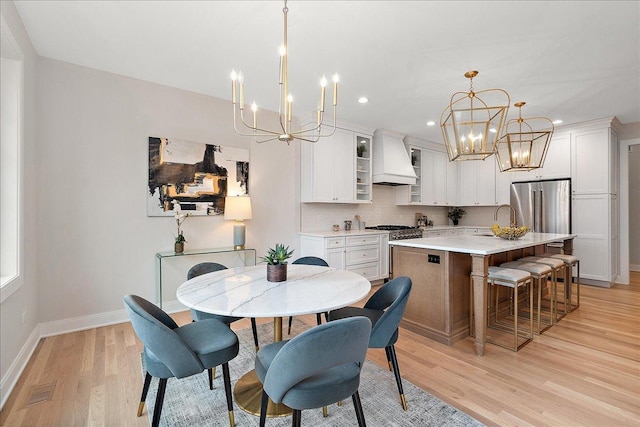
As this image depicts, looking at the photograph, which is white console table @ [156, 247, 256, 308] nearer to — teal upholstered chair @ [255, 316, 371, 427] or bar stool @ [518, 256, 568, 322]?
teal upholstered chair @ [255, 316, 371, 427]

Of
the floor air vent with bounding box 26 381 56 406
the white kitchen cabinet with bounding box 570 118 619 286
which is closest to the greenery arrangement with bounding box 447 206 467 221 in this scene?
the white kitchen cabinet with bounding box 570 118 619 286

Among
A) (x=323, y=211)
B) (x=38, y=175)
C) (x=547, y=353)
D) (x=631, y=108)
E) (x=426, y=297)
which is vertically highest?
(x=631, y=108)

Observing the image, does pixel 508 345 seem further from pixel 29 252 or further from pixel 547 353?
pixel 29 252

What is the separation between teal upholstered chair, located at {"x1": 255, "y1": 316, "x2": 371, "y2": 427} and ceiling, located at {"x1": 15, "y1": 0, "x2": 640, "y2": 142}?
2149 millimetres

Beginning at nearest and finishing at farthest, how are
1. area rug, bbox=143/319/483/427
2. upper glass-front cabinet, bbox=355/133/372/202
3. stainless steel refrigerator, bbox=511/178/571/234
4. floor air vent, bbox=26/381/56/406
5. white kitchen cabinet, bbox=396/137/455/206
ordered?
area rug, bbox=143/319/483/427
floor air vent, bbox=26/381/56/406
stainless steel refrigerator, bbox=511/178/571/234
upper glass-front cabinet, bbox=355/133/372/202
white kitchen cabinet, bbox=396/137/455/206

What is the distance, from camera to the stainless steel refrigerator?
5.14 metres

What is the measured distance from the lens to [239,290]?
183 cm

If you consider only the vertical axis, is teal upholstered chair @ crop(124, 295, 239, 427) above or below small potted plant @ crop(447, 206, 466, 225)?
below

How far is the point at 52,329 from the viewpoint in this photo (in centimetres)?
296

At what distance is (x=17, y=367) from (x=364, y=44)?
3.71m

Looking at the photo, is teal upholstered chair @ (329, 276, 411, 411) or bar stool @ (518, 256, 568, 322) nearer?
teal upholstered chair @ (329, 276, 411, 411)

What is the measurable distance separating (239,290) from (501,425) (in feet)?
5.58

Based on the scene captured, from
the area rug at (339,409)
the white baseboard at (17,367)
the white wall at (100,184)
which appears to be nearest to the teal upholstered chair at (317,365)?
the area rug at (339,409)

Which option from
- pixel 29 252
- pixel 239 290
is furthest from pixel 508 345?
pixel 29 252
